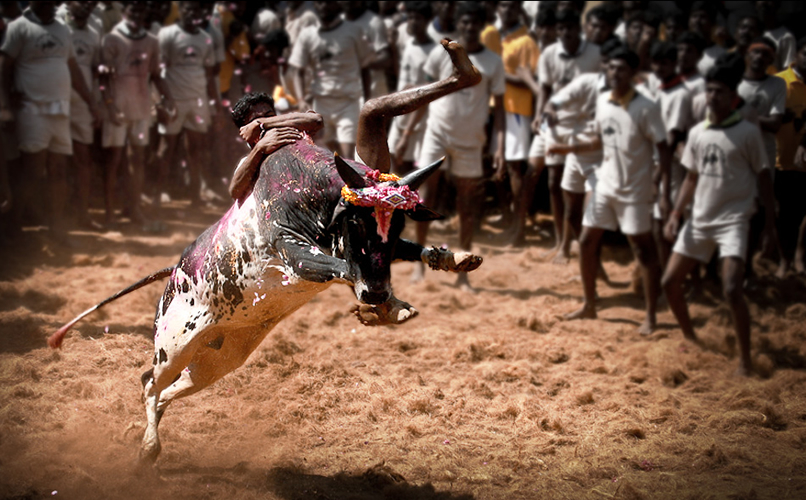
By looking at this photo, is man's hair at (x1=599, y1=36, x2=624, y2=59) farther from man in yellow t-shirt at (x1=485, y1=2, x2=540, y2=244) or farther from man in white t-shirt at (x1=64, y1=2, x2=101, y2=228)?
man in white t-shirt at (x1=64, y1=2, x2=101, y2=228)

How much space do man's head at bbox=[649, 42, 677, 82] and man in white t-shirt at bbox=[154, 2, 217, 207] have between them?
5227 mm

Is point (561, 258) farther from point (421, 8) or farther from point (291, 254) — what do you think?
point (291, 254)

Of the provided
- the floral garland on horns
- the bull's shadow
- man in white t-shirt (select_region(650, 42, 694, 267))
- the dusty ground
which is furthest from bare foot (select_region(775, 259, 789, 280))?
the floral garland on horns

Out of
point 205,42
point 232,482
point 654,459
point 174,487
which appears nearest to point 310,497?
point 232,482

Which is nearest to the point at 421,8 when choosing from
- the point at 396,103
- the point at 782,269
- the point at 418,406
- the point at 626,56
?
the point at 626,56

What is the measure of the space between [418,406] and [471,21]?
433 centimetres

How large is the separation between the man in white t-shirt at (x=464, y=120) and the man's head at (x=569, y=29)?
3.59 ft

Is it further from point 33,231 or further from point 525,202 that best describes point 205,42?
point 525,202

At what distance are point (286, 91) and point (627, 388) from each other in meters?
5.74

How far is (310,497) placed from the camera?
4.12 metres

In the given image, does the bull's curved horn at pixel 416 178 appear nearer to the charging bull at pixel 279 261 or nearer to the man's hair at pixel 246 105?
the charging bull at pixel 279 261

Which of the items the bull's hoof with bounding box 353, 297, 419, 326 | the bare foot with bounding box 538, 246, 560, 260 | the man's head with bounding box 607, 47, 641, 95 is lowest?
the bare foot with bounding box 538, 246, 560, 260

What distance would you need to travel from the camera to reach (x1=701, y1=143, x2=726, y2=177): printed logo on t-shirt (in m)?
6.04

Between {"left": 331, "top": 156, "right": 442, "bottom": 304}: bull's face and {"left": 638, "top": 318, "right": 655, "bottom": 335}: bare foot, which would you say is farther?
{"left": 638, "top": 318, "right": 655, "bottom": 335}: bare foot
